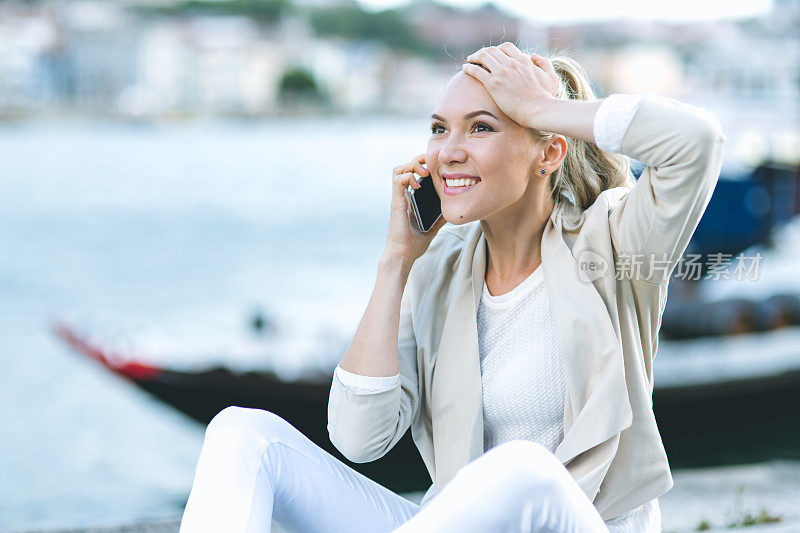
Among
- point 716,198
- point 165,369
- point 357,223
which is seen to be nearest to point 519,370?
point 165,369

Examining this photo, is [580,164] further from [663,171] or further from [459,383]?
[459,383]

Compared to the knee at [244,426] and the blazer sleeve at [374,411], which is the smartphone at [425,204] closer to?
the blazer sleeve at [374,411]

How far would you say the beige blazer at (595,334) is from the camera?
159cm

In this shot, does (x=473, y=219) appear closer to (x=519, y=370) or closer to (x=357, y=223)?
(x=519, y=370)

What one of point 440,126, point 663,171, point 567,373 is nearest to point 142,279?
point 440,126

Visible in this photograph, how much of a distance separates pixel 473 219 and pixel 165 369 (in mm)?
6096

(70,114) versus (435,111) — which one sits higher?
(435,111)

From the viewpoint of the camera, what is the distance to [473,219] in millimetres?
1817

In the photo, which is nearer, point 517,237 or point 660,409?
point 517,237

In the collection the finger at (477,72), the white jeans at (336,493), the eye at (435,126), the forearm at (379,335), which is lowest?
the white jeans at (336,493)

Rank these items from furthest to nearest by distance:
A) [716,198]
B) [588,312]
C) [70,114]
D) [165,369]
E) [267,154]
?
[70,114]
[267,154]
[716,198]
[165,369]
[588,312]

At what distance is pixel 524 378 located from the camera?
5.83ft

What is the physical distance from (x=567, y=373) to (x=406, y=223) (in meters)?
0.45

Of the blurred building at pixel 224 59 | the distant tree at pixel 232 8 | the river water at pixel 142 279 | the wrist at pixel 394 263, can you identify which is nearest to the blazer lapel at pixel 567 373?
the wrist at pixel 394 263
